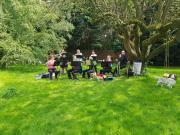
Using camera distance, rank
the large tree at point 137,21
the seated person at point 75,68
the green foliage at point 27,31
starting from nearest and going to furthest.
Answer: the seated person at point 75,68 < the large tree at point 137,21 < the green foliage at point 27,31

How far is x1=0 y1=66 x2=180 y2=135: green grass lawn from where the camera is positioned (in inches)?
409

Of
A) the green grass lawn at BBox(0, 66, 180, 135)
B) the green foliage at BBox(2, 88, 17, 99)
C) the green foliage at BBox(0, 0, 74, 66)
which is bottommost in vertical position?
the green grass lawn at BBox(0, 66, 180, 135)

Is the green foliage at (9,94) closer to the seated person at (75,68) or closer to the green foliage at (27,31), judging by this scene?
the seated person at (75,68)

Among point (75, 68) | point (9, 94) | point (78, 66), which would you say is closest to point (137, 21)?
point (78, 66)

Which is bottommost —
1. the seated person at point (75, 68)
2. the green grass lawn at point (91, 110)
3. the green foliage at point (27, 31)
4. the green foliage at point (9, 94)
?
the green grass lawn at point (91, 110)

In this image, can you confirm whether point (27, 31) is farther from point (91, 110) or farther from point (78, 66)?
point (91, 110)

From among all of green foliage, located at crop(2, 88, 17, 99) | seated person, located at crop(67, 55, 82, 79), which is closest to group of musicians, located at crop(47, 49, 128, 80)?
seated person, located at crop(67, 55, 82, 79)

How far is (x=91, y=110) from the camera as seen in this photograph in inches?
473

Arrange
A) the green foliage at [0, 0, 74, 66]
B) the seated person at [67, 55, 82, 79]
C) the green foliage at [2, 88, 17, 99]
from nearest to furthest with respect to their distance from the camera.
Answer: the green foliage at [2, 88, 17, 99] < the seated person at [67, 55, 82, 79] < the green foliage at [0, 0, 74, 66]

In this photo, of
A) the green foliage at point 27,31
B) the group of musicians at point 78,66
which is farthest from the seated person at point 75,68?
the green foliage at point 27,31

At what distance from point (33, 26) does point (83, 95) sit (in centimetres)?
1516

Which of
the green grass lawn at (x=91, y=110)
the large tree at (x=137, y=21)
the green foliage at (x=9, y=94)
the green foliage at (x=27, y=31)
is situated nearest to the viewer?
the green grass lawn at (x=91, y=110)

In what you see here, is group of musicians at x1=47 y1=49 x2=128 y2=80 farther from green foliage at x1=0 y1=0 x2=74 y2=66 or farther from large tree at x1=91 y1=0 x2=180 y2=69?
green foliage at x1=0 y1=0 x2=74 y2=66

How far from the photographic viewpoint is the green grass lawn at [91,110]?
409 inches
